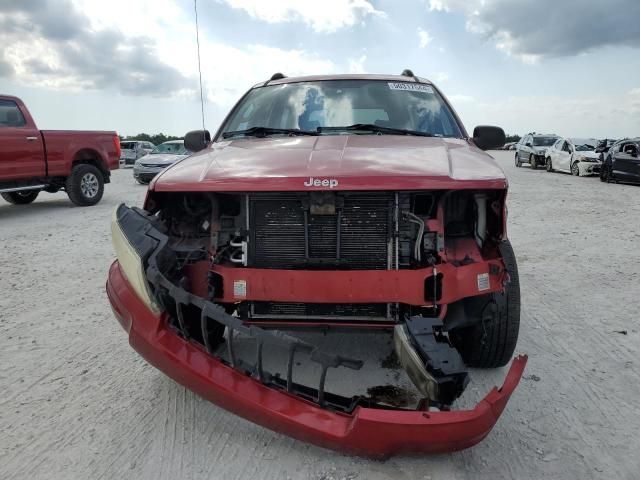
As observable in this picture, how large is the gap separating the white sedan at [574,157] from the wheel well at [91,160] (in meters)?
14.8

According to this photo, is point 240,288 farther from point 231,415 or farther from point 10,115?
point 10,115

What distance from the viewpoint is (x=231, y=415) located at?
107 inches

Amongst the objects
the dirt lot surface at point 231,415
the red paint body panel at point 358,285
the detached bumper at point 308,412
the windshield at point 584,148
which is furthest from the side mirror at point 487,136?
the windshield at point 584,148

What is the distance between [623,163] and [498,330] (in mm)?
14454

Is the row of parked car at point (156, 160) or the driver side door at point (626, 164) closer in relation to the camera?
the driver side door at point (626, 164)

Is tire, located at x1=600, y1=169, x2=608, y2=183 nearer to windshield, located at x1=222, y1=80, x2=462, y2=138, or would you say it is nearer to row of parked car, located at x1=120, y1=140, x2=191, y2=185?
row of parked car, located at x1=120, y1=140, x2=191, y2=185

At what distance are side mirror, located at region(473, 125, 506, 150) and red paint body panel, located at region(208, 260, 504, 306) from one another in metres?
1.66

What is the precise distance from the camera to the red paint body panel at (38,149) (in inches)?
357

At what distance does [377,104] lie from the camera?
3916 mm

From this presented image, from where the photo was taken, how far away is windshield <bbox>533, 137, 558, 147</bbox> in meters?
22.3

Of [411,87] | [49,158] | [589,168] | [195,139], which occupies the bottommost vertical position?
[589,168]

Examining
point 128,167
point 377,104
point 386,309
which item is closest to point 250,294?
point 386,309

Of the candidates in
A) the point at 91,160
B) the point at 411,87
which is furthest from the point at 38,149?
the point at 411,87

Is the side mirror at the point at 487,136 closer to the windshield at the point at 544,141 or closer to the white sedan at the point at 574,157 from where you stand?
the white sedan at the point at 574,157
